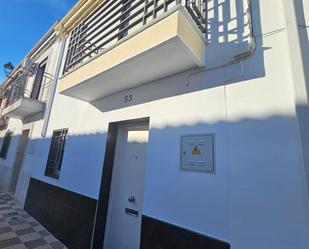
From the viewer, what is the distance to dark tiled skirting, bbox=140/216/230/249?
182cm

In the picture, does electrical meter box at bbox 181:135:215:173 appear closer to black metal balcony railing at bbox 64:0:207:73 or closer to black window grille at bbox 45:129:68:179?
black metal balcony railing at bbox 64:0:207:73

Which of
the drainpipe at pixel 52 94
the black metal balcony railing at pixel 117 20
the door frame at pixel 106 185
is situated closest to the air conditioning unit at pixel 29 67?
the drainpipe at pixel 52 94

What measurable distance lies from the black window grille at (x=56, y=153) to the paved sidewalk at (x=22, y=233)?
123cm

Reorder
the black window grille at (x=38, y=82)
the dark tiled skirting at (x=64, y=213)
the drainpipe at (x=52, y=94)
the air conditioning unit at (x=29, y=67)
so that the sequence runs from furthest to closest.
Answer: the black window grille at (x=38, y=82)
the air conditioning unit at (x=29, y=67)
the drainpipe at (x=52, y=94)
the dark tiled skirting at (x=64, y=213)

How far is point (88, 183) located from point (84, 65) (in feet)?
7.10

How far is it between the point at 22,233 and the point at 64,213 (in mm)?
1098

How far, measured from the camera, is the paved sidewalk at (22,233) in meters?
3.52

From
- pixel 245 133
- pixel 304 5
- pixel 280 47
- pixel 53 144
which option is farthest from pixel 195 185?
pixel 53 144

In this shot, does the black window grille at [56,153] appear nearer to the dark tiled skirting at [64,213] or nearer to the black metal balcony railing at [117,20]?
the dark tiled skirting at [64,213]

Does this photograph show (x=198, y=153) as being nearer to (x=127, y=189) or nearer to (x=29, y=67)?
(x=127, y=189)

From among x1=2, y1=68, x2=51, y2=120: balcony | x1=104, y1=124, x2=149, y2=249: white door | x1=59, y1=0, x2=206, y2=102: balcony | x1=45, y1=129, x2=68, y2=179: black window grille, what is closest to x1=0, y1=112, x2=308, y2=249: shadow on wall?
x1=104, y1=124, x2=149, y2=249: white door

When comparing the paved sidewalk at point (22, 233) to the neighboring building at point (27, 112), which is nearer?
the paved sidewalk at point (22, 233)

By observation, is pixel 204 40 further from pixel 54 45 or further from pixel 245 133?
pixel 54 45

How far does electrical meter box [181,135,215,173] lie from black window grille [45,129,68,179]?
3.54 m
